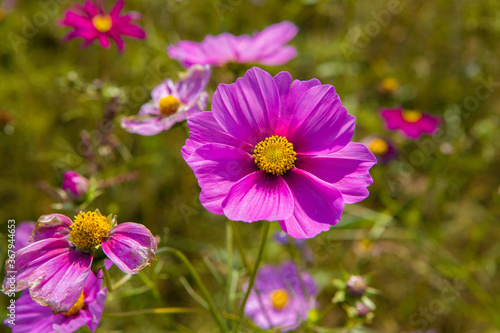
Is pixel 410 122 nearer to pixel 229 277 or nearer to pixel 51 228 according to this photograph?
pixel 229 277

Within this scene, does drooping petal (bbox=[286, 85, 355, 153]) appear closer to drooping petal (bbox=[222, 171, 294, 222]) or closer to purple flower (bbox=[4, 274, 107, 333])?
drooping petal (bbox=[222, 171, 294, 222])

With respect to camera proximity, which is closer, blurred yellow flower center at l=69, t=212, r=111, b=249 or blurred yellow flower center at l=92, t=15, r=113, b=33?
blurred yellow flower center at l=69, t=212, r=111, b=249

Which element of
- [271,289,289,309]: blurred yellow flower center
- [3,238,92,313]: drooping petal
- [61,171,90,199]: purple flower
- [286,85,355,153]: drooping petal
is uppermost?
[286,85,355,153]: drooping petal

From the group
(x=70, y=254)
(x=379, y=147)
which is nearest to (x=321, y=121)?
(x=70, y=254)

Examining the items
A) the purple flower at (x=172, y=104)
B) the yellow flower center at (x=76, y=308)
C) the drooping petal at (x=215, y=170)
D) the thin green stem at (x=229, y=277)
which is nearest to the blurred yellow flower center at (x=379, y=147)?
the thin green stem at (x=229, y=277)

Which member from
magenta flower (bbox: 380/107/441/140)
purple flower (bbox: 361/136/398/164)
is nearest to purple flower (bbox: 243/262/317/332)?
purple flower (bbox: 361/136/398/164)

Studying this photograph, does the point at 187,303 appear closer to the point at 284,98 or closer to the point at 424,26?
the point at 284,98
